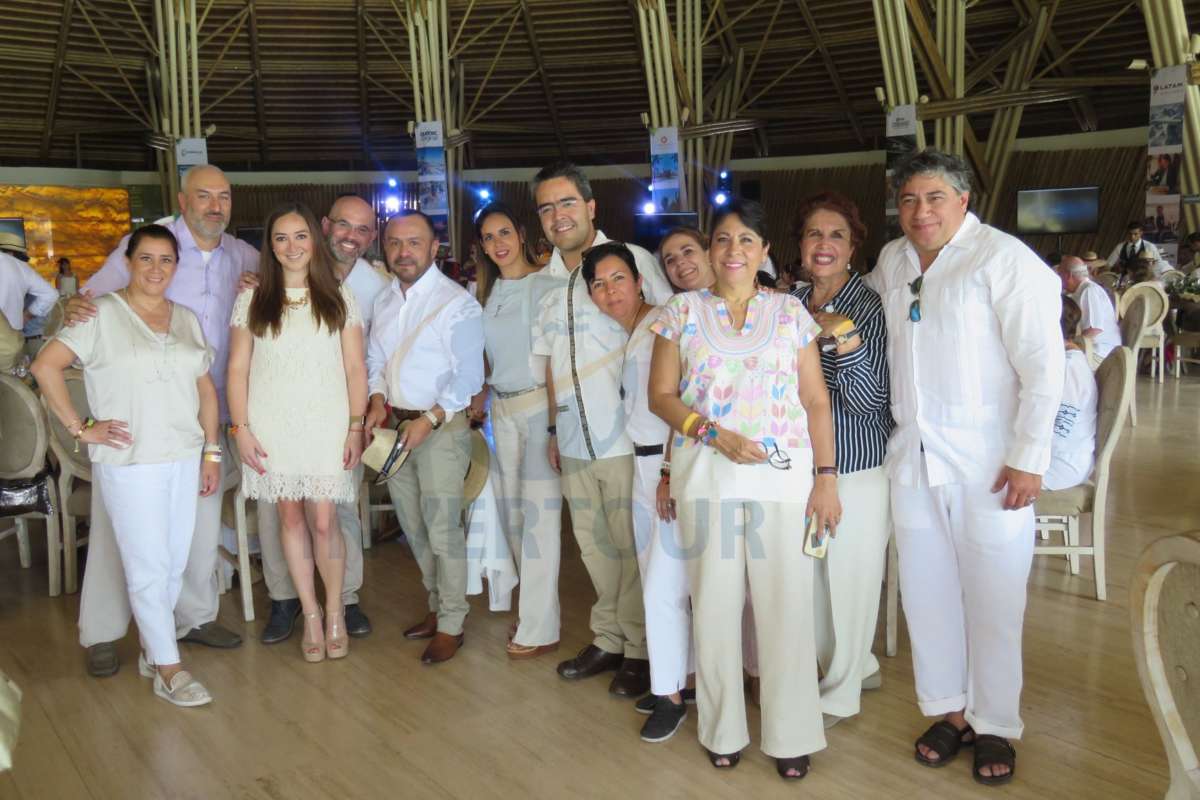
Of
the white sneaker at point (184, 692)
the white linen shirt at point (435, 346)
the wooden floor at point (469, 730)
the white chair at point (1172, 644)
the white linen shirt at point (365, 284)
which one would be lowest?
the wooden floor at point (469, 730)

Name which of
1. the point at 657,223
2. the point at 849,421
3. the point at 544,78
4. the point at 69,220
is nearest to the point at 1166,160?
the point at 657,223

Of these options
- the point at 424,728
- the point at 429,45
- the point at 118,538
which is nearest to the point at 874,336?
the point at 424,728

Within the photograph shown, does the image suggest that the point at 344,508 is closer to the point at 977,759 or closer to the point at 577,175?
the point at 577,175

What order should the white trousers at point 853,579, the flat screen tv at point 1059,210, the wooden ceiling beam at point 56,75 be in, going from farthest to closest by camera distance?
the flat screen tv at point 1059,210 < the wooden ceiling beam at point 56,75 < the white trousers at point 853,579

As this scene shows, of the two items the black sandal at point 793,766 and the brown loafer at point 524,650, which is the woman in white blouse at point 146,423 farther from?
the black sandal at point 793,766

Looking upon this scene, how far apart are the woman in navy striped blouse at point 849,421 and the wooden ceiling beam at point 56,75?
15479mm

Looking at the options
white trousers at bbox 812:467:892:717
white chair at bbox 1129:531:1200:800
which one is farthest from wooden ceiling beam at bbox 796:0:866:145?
white chair at bbox 1129:531:1200:800

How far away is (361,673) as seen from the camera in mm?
3484

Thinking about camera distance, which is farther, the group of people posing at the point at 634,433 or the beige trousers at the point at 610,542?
the beige trousers at the point at 610,542

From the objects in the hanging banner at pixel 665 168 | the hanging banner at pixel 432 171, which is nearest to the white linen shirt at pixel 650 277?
the hanging banner at pixel 665 168

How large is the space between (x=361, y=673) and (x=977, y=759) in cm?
205

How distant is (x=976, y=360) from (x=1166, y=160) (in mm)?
10637

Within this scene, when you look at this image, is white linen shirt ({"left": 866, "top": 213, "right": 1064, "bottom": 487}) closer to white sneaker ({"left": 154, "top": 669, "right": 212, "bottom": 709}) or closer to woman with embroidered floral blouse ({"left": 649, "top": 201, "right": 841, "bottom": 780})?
woman with embroidered floral blouse ({"left": 649, "top": 201, "right": 841, "bottom": 780})

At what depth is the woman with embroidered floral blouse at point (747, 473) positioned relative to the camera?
259cm
